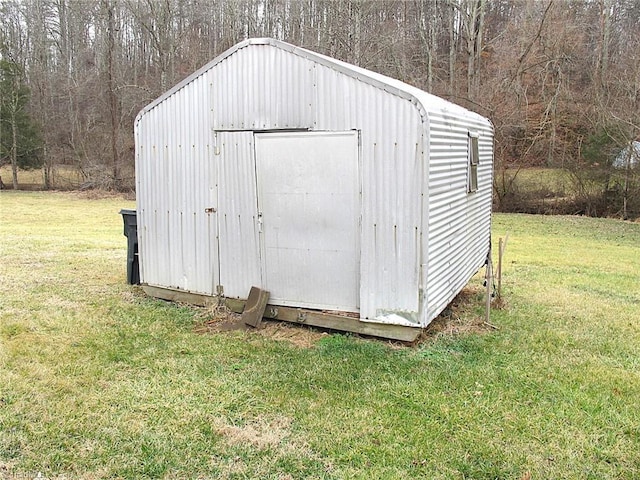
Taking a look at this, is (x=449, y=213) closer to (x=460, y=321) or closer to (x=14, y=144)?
(x=460, y=321)

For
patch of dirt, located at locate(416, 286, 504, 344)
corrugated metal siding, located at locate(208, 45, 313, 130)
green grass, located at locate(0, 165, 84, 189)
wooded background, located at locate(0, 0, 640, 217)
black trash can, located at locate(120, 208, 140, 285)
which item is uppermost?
wooded background, located at locate(0, 0, 640, 217)

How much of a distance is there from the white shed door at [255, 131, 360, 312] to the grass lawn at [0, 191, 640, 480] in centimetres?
56

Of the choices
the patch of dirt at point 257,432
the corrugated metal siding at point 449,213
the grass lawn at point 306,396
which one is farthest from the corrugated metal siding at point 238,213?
the patch of dirt at point 257,432

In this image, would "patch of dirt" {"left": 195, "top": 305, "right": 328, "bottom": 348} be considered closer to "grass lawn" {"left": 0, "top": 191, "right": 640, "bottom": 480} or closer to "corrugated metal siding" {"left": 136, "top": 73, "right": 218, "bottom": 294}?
"grass lawn" {"left": 0, "top": 191, "right": 640, "bottom": 480}

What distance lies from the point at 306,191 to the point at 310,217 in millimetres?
269

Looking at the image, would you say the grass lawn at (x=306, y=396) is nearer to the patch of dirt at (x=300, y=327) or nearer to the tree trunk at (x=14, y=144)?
the patch of dirt at (x=300, y=327)

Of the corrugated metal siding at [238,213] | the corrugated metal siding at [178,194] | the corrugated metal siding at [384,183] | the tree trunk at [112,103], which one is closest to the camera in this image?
the corrugated metal siding at [384,183]

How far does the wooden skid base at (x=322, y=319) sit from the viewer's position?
563 centimetres

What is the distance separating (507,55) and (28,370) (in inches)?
900

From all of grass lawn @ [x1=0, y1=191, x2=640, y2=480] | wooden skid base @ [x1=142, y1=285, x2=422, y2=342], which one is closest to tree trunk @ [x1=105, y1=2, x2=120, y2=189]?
grass lawn @ [x1=0, y1=191, x2=640, y2=480]

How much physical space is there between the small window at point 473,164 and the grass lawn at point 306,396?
4.99 ft

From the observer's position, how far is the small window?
713 centimetres

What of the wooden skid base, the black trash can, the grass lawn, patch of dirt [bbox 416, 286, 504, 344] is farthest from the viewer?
the black trash can

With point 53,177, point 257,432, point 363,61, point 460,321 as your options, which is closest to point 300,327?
point 460,321
